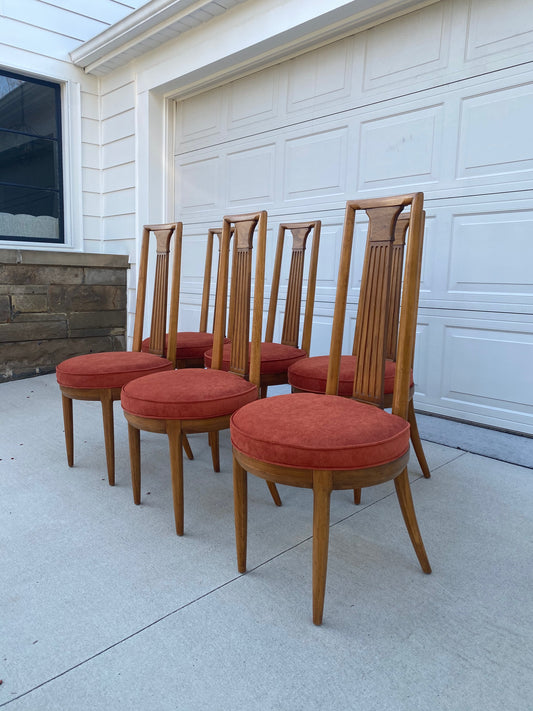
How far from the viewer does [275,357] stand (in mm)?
2131

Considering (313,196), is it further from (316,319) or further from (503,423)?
(503,423)

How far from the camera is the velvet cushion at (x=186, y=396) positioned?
1528 mm

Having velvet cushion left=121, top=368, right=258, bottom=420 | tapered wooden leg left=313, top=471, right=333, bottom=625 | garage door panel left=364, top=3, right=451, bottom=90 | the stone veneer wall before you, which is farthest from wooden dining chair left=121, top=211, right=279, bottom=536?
the stone veneer wall

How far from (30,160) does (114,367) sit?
10.1ft

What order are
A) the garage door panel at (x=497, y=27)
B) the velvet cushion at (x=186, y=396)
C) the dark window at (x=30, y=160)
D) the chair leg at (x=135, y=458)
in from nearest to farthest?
the velvet cushion at (x=186, y=396) < the chair leg at (x=135, y=458) < the garage door panel at (x=497, y=27) < the dark window at (x=30, y=160)

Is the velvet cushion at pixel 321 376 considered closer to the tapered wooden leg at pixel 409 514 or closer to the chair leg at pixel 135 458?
the tapered wooden leg at pixel 409 514

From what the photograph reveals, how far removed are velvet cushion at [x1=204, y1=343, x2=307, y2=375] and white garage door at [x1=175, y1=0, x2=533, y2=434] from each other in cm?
77

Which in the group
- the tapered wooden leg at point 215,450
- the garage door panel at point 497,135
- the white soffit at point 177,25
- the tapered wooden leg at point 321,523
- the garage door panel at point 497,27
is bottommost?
the tapered wooden leg at point 215,450

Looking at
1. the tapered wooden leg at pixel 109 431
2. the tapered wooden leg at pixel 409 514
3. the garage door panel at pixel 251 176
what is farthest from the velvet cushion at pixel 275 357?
the garage door panel at pixel 251 176

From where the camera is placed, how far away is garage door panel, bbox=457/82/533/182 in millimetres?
2215

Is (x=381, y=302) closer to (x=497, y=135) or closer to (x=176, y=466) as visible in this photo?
(x=176, y=466)

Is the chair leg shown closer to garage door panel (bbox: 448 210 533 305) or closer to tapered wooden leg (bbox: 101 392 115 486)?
tapered wooden leg (bbox: 101 392 115 486)

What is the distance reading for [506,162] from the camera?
2.28 m

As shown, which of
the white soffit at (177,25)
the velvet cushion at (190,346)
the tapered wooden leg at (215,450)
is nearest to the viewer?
the tapered wooden leg at (215,450)
